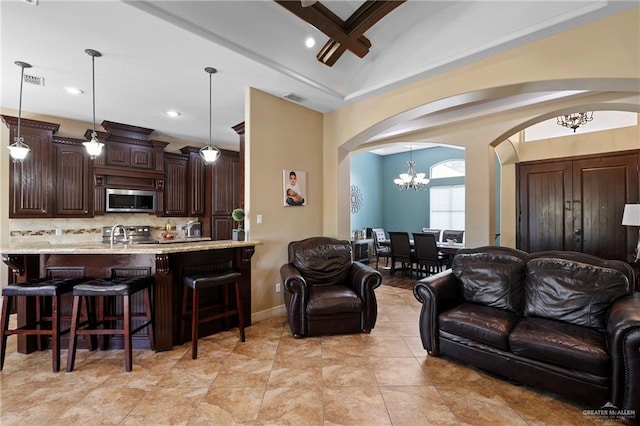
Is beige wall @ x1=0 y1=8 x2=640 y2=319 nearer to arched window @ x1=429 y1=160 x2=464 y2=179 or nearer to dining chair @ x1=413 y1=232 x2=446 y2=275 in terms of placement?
dining chair @ x1=413 y1=232 x2=446 y2=275

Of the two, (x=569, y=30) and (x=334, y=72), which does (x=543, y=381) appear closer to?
(x=569, y=30)

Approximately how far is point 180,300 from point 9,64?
127 inches

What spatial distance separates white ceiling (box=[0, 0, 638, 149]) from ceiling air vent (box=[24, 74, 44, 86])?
73 mm

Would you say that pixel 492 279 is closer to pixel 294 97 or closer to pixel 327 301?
pixel 327 301

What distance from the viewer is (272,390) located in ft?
7.51

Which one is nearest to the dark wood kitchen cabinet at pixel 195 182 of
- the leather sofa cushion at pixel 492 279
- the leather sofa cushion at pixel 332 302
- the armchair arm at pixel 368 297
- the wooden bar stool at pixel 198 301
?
the wooden bar stool at pixel 198 301

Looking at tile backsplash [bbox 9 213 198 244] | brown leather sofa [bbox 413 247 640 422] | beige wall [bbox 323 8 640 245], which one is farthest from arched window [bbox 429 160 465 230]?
tile backsplash [bbox 9 213 198 244]

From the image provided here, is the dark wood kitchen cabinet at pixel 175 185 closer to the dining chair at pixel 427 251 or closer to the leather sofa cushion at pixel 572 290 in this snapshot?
the dining chair at pixel 427 251

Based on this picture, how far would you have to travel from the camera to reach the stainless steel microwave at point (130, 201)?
515cm

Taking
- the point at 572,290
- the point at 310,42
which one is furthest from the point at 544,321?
the point at 310,42

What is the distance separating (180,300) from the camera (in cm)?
311

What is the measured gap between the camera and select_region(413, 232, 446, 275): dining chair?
18.8 ft

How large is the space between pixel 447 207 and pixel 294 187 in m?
5.91

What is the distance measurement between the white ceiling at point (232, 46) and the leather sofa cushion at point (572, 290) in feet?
6.97
